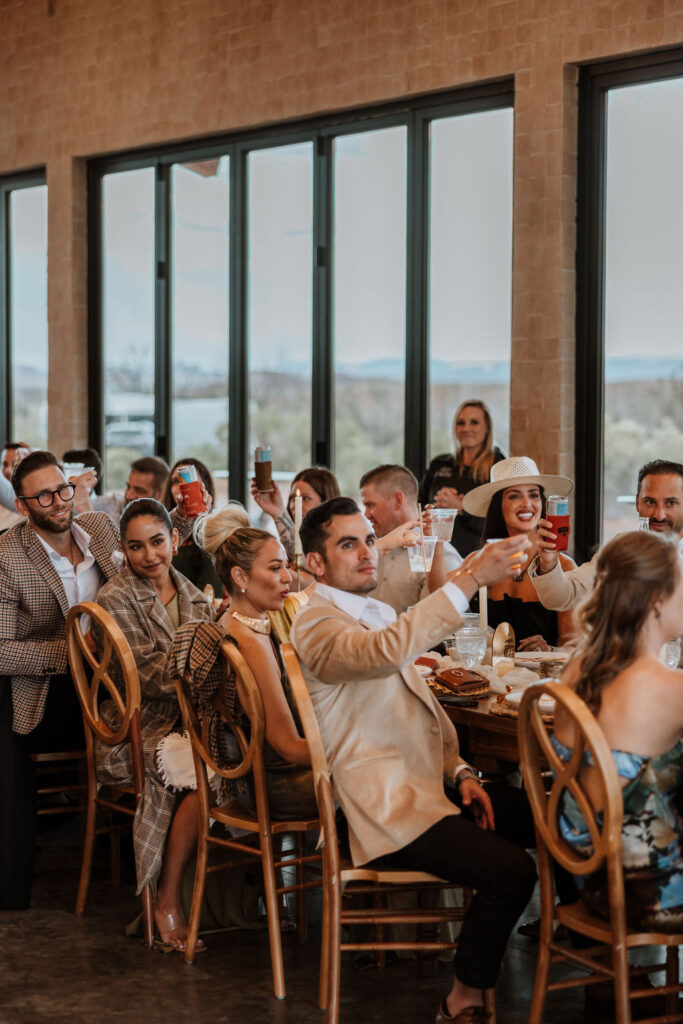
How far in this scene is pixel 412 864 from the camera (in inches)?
121

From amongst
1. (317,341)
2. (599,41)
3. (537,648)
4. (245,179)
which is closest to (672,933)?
(537,648)

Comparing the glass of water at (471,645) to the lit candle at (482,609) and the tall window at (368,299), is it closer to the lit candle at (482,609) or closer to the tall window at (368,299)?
the lit candle at (482,609)

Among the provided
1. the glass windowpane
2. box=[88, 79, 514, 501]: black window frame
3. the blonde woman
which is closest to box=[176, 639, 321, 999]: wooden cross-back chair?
the blonde woman

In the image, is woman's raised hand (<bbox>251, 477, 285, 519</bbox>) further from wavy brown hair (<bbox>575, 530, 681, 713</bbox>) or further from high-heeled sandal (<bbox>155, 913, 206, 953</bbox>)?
wavy brown hair (<bbox>575, 530, 681, 713</bbox>)

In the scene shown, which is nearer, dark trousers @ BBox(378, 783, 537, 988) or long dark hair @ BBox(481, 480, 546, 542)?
dark trousers @ BBox(378, 783, 537, 988)

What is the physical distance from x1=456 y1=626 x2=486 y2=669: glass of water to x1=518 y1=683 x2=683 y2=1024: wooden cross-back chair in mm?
1025

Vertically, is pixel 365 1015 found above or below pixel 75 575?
below

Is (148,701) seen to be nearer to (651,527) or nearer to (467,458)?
(651,527)

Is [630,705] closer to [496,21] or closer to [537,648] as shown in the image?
[537,648]

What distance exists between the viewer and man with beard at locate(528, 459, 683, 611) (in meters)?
4.25

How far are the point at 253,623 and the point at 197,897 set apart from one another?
792 mm

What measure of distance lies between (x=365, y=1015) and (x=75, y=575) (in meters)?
1.86

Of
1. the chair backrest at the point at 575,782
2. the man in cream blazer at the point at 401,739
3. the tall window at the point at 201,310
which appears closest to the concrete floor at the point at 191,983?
the man in cream blazer at the point at 401,739

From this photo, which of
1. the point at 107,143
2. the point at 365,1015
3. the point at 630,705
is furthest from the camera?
the point at 107,143
